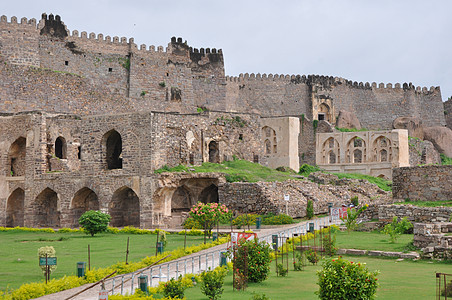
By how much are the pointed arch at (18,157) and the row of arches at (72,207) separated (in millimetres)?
1235

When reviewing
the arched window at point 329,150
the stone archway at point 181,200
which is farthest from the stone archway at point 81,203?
the arched window at point 329,150

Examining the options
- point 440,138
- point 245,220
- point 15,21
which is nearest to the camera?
point 245,220

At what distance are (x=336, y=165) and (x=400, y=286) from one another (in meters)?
35.2

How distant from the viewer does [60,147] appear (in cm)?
3862

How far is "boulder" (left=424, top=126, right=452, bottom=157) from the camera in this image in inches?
2362

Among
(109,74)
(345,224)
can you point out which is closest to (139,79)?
(109,74)

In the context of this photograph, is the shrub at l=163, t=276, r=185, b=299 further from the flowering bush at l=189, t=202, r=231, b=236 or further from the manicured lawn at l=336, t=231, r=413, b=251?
the flowering bush at l=189, t=202, r=231, b=236

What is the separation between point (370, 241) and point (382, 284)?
23.0 ft

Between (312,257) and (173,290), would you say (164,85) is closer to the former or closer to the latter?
(312,257)

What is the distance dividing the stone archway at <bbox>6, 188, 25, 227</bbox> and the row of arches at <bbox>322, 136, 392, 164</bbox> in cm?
2376

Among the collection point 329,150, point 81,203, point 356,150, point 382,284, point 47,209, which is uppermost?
point 356,150

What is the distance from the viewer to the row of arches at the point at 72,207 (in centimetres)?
3262

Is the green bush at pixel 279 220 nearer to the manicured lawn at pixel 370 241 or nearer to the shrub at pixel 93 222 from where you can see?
the manicured lawn at pixel 370 241

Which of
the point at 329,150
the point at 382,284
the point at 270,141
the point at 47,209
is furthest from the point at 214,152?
the point at 382,284
